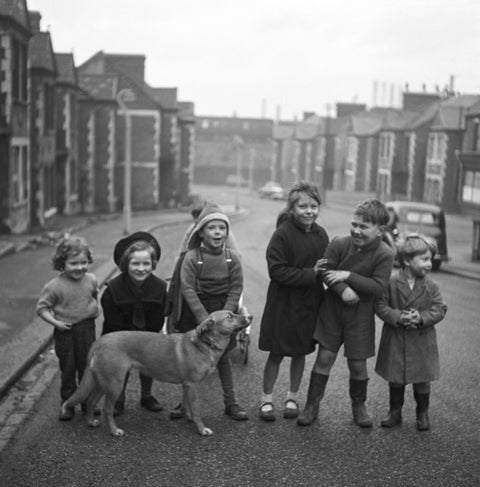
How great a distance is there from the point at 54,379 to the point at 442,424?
13.5 ft

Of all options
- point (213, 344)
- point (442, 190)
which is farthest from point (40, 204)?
point (442, 190)

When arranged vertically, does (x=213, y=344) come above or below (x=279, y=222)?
below

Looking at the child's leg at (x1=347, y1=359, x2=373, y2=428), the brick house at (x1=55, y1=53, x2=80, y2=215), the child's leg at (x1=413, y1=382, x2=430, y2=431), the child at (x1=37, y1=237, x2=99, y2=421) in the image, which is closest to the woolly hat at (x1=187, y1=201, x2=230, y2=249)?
the child at (x1=37, y1=237, x2=99, y2=421)

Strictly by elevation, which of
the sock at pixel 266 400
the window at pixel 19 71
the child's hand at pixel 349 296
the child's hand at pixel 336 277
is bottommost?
the sock at pixel 266 400

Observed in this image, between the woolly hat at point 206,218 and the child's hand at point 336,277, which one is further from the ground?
the woolly hat at point 206,218

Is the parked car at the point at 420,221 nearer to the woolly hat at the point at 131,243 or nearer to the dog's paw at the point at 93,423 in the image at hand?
the woolly hat at the point at 131,243

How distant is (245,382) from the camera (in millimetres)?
7918

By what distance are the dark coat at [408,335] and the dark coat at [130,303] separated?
204 cm

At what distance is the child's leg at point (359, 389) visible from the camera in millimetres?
6559

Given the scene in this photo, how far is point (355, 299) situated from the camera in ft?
20.7

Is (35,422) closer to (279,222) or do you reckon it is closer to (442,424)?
(279,222)

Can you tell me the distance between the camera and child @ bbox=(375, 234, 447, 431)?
6.45 metres

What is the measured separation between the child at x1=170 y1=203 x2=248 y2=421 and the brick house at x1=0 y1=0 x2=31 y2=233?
16.3 meters

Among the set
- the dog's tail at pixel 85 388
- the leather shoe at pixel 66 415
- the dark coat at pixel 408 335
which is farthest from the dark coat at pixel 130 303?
the dark coat at pixel 408 335
